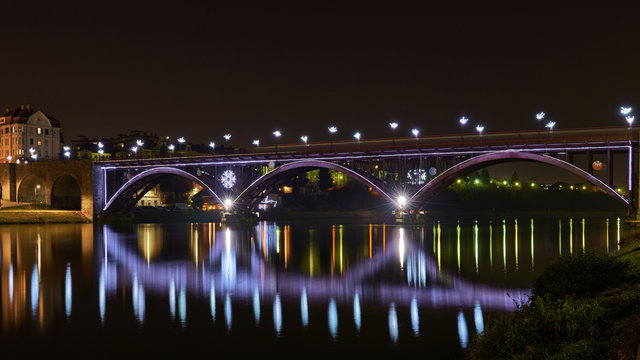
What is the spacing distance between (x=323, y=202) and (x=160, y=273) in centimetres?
9639

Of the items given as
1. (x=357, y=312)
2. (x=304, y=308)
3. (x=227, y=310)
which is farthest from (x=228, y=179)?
(x=357, y=312)

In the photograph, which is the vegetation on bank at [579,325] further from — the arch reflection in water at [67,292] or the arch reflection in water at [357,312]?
the arch reflection in water at [67,292]

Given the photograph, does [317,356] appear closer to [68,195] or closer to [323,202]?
[68,195]

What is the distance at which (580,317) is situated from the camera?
12469 millimetres

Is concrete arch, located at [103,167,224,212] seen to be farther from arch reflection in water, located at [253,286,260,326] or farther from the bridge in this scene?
arch reflection in water, located at [253,286,260,326]

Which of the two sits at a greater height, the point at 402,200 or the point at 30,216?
the point at 402,200

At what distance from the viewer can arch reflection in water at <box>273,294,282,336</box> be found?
18.7m

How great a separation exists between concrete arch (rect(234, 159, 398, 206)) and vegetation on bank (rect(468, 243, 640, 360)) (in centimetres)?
5430

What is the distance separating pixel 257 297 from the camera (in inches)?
952

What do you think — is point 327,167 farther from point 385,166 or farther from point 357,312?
point 357,312

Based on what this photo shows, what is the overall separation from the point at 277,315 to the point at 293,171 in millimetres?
61828

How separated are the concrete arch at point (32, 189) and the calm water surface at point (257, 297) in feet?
203

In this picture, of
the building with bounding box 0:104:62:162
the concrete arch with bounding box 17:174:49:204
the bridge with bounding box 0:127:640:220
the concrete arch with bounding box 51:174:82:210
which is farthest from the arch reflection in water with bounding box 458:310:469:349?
the building with bounding box 0:104:62:162

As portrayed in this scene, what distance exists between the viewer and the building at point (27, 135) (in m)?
137
